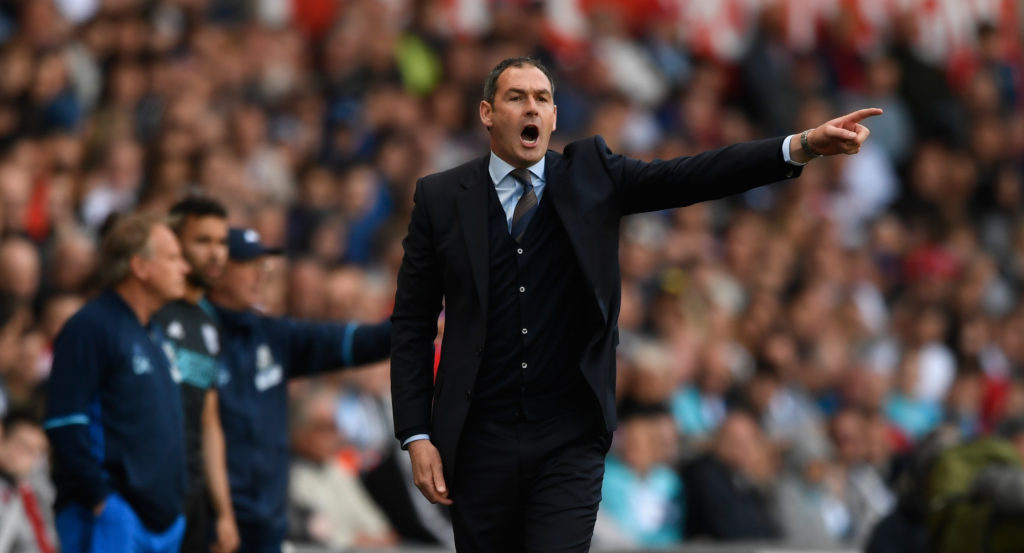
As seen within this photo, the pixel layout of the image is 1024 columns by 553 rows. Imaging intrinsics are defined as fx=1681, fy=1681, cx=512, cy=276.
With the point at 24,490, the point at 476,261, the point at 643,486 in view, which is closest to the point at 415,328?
the point at 476,261

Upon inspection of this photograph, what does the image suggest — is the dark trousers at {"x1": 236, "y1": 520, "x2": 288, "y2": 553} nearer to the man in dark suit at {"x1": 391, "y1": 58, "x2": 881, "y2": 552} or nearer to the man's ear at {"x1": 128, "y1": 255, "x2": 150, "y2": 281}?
the man's ear at {"x1": 128, "y1": 255, "x2": 150, "y2": 281}

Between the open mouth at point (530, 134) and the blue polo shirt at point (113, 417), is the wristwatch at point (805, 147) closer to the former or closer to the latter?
the open mouth at point (530, 134)

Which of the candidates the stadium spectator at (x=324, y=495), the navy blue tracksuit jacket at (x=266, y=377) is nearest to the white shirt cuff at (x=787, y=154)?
the navy blue tracksuit jacket at (x=266, y=377)

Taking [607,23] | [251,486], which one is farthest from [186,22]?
[251,486]

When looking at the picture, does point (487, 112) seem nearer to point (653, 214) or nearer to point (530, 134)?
point (530, 134)

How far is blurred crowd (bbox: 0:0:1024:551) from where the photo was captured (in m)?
10.5

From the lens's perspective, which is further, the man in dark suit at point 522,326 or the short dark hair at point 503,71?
the short dark hair at point 503,71

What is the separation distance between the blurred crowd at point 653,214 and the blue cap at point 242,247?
0.70m

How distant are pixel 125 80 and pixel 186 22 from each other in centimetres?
140

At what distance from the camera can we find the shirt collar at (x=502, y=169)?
5363mm

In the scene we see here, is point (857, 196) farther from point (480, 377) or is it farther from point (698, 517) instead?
point (480, 377)

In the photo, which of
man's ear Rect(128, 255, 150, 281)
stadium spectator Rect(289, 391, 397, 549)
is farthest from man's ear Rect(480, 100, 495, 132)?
stadium spectator Rect(289, 391, 397, 549)

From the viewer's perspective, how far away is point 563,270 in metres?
5.30

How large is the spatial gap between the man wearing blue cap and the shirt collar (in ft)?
6.77
